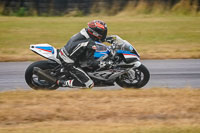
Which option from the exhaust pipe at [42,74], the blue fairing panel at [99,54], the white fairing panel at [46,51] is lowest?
the exhaust pipe at [42,74]

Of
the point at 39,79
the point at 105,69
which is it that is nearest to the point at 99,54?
the point at 105,69

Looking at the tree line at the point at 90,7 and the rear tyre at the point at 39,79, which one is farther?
the tree line at the point at 90,7

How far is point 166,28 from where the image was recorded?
69.1 feet

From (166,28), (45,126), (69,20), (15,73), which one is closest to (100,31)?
(45,126)

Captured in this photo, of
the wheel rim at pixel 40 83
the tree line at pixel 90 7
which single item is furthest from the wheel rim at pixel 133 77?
the tree line at pixel 90 7

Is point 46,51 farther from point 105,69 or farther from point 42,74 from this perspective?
point 105,69

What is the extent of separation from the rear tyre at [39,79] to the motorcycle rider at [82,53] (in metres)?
0.30

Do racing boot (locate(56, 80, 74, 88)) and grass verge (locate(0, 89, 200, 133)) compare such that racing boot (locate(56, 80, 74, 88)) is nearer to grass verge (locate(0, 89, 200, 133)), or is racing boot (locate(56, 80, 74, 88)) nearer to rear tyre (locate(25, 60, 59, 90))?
rear tyre (locate(25, 60, 59, 90))

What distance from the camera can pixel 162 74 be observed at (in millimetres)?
11156

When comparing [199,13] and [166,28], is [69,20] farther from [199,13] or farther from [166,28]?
[199,13]

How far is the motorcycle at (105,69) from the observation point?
8.76 m

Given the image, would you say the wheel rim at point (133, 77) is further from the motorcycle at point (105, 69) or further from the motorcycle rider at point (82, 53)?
the motorcycle rider at point (82, 53)

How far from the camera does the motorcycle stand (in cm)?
876

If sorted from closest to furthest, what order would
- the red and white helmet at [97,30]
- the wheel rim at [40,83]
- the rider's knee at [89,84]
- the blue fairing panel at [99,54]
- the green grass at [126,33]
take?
1. the red and white helmet at [97,30]
2. the blue fairing panel at [99,54]
3. the rider's knee at [89,84]
4. the wheel rim at [40,83]
5. the green grass at [126,33]
